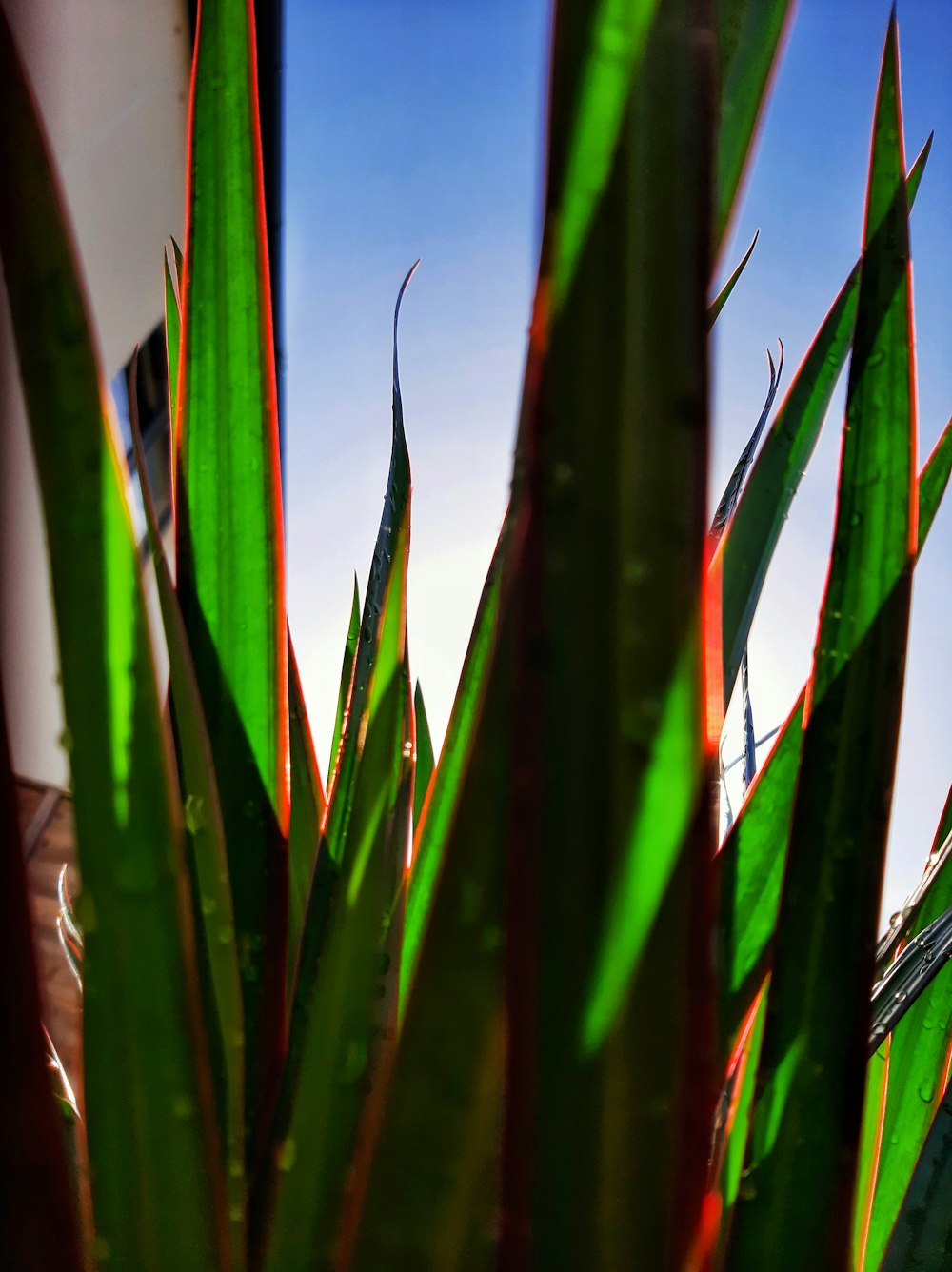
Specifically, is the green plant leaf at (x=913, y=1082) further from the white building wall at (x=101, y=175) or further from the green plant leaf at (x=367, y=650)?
the white building wall at (x=101, y=175)

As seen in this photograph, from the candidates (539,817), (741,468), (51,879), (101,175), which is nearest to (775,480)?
(741,468)

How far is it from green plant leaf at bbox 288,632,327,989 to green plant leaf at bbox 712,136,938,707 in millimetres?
128

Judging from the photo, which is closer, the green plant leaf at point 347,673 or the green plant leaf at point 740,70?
the green plant leaf at point 740,70

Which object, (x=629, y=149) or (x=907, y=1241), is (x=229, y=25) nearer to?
(x=629, y=149)

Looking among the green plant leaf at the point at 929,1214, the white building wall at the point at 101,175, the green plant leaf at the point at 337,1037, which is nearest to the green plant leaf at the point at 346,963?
the green plant leaf at the point at 337,1037

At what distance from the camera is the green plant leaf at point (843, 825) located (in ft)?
0.44

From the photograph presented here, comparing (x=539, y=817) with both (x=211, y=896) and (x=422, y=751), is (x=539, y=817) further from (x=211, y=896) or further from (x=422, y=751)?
(x=422, y=751)

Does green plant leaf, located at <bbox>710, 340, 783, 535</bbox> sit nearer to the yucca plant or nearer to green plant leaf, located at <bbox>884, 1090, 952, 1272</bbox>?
the yucca plant

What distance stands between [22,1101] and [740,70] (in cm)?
23

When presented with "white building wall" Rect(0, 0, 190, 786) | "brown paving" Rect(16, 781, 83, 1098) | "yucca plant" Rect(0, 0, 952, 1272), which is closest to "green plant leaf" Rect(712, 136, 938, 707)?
"yucca plant" Rect(0, 0, 952, 1272)

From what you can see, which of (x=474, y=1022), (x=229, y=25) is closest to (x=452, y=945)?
(x=474, y=1022)

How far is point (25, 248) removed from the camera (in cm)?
13

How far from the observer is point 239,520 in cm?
19

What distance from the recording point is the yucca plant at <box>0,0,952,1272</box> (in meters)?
0.10
